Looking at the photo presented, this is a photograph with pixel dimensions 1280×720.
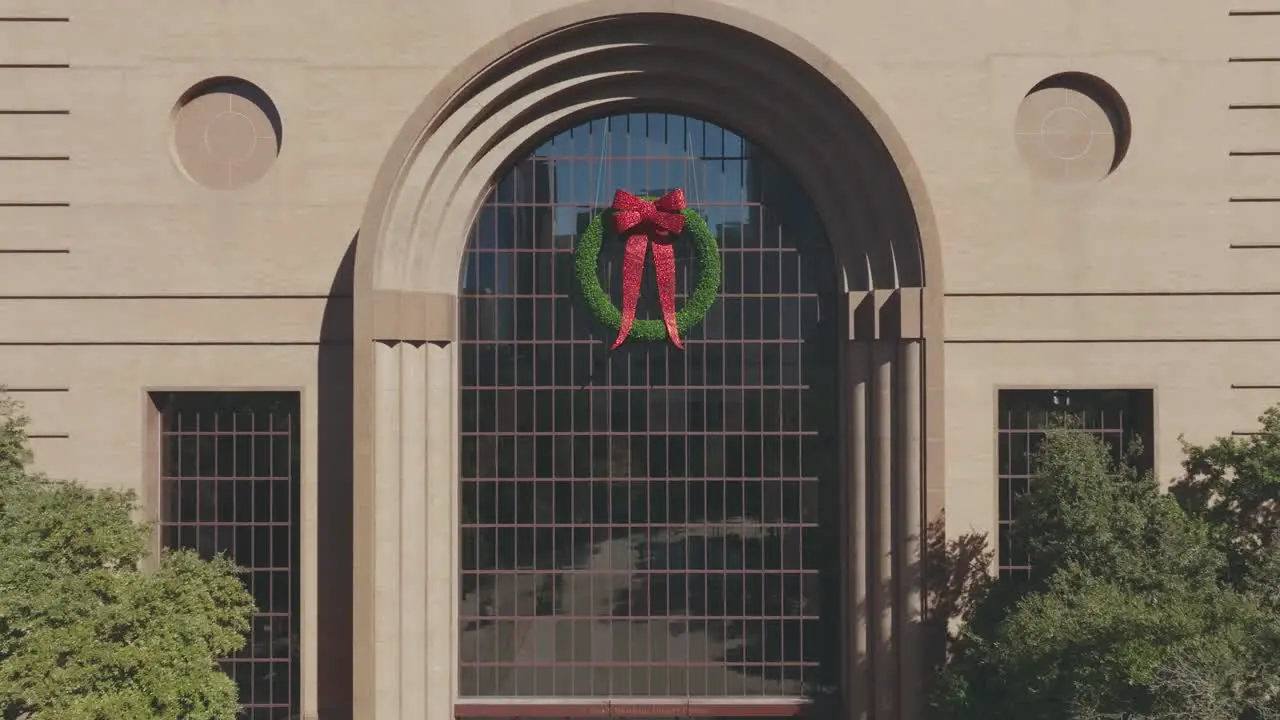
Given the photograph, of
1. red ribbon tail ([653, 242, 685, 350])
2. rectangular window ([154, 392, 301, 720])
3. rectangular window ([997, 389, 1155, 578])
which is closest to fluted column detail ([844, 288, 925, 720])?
rectangular window ([997, 389, 1155, 578])

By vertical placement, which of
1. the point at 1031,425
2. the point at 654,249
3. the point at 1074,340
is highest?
the point at 654,249

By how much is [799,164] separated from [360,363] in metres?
10.2

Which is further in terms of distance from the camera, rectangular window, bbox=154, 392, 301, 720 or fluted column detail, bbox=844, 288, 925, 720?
rectangular window, bbox=154, 392, 301, 720

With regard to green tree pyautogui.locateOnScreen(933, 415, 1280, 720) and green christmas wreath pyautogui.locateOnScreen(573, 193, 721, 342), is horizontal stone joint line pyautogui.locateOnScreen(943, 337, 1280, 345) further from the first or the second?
green christmas wreath pyautogui.locateOnScreen(573, 193, 721, 342)

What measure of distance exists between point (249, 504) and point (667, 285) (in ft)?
33.7

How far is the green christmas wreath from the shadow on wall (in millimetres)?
4929

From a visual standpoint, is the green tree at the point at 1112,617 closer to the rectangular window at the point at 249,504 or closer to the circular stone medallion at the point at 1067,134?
the circular stone medallion at the point at 1067,134

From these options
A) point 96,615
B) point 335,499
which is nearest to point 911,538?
point 335,499

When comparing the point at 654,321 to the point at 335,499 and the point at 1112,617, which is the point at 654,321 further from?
the point at 1112,617

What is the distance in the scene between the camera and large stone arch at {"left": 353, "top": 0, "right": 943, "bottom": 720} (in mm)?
17938

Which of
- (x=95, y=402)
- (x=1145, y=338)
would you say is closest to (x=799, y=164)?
(x=1145, y=338)

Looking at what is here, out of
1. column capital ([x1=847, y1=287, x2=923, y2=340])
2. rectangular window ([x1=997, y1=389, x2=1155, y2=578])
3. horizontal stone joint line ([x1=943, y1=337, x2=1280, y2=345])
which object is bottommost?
rectangular window ([x1=997, y1=389, x2=1155, y2=578])

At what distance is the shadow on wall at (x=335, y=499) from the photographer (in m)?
19.0

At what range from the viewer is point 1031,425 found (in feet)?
62.9
